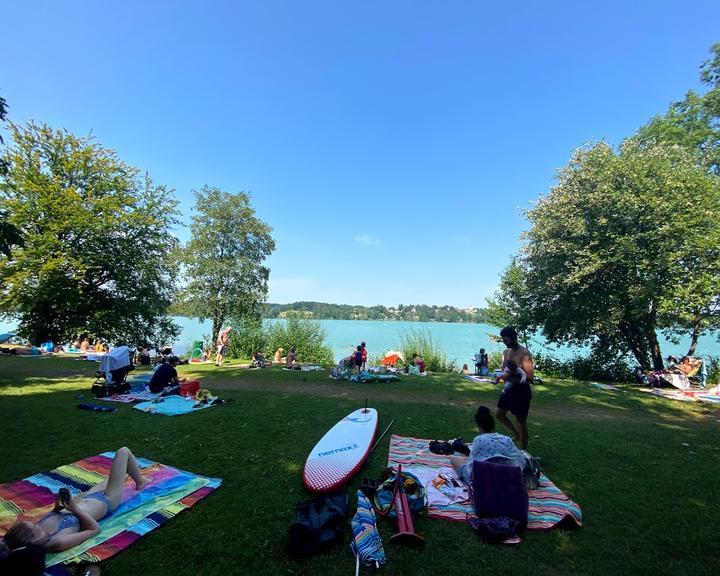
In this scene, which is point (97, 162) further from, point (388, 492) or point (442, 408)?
point (388, 492)

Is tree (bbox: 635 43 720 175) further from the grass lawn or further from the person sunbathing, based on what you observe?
the grass lawn

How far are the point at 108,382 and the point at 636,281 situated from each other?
18603 mm

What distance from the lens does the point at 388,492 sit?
4.10 m

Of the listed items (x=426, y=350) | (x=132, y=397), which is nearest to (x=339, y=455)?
(x=132, y=397)

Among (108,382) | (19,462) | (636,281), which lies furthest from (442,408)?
(636,281)

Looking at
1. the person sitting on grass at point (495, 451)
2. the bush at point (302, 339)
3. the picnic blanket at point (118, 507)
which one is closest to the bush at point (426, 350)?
the bush at point (302, 339)

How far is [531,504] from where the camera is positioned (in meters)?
4.06

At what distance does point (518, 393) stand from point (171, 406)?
7090 mm

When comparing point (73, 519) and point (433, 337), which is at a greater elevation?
Answer: point (433, 337)

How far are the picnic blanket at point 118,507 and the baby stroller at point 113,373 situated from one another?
4499mm

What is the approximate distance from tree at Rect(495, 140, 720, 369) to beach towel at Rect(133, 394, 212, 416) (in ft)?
49.2

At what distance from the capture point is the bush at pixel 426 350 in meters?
18.0

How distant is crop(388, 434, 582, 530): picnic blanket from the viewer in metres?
3.67

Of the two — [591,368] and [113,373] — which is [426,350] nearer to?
[591,368]
